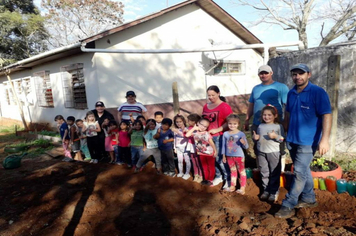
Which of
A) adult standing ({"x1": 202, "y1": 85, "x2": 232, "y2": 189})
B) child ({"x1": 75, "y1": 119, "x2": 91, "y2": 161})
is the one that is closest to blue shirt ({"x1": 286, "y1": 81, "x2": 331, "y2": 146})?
adult standing ({"x1": 202, "y1": 85, "x2": 232, "y2": 189})

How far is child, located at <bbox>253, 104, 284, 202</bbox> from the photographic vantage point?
305 cm

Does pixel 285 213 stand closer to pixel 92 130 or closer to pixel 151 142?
pixel 151 142

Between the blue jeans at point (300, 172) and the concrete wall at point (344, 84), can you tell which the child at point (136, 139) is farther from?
the concrete wall at point (344, 84)

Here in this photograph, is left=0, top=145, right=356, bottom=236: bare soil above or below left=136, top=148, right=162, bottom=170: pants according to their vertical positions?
below

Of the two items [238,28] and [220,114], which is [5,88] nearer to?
[238,28]

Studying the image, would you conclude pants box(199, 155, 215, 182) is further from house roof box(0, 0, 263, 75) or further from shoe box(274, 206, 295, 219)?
house roof box(0, 0, 263, 75)

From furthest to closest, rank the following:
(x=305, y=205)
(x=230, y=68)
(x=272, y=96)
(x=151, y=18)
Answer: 1. (x=230, y=68)
2. (x=151, y=18)
3. (x=272, y=96)
4. (x=305, y=205)

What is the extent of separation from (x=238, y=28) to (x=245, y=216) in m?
9.83

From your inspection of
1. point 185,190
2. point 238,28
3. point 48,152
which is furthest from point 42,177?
point 238,28

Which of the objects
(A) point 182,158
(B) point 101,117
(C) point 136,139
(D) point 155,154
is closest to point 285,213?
(A) point 182,158

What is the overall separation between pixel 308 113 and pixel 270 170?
0.95 meters

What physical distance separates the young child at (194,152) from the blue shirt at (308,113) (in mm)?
1506

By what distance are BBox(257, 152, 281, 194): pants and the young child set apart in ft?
3.39

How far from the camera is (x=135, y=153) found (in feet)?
15.4
